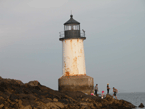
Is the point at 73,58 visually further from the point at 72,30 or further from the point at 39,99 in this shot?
the point at 39,99

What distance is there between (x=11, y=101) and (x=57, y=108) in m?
3.29

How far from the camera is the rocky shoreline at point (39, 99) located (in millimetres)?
18806

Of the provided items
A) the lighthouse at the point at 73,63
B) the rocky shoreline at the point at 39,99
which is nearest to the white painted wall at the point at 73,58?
the lighthouse at the point at 73,63

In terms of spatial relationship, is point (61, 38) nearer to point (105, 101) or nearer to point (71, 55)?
point (71, 55)

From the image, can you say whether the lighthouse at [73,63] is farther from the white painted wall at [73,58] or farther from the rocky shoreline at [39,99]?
the rocky shoreline at [39,99]

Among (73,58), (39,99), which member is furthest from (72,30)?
(39,99)

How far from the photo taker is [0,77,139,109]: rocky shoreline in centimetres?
1881

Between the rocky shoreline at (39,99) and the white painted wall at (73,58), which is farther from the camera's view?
the white painted wall at (73,58)

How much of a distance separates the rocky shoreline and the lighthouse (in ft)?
12.7

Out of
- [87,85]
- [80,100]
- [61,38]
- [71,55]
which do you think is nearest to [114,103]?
[80,100]

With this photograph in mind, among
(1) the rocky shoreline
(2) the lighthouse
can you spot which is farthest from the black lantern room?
(1) the rocky shoreline

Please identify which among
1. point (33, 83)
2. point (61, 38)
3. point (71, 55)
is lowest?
point (33, 83)

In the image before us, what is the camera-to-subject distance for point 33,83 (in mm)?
24406

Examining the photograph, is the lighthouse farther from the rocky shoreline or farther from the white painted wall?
the rocky shoreline
